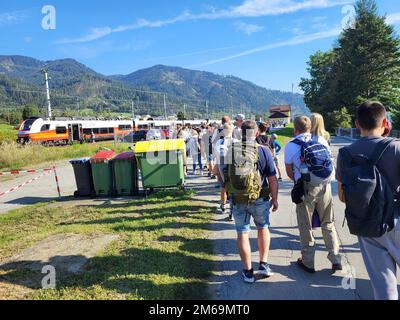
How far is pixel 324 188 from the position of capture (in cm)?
451

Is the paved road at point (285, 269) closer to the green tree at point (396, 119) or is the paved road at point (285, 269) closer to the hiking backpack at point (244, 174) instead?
the hiking backpack at point (244, 174)

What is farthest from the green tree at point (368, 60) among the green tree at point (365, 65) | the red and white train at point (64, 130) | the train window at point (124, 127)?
the train window at point (124, 127)

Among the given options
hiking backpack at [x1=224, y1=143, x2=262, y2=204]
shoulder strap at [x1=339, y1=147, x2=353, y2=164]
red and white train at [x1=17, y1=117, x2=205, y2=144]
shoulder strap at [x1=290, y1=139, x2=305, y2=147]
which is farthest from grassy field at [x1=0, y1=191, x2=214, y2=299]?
red and white train at [x1=17, y1=117, x2=205, y2=144]

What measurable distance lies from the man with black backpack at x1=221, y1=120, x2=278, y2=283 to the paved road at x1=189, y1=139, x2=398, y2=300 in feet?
0.76

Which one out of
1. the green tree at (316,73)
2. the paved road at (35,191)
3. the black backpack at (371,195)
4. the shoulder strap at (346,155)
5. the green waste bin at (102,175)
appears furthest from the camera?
the green tree at (316,73)

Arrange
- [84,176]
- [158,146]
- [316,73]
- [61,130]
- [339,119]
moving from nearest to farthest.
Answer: [158,146] < [84,176] < [61,130] < [339,119] < [316,73]

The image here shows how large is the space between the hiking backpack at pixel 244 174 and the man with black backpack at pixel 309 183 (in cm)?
51

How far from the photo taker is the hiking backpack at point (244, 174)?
4.21 metres

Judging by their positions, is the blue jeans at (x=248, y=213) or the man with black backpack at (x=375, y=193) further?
the blue jeans at (x=248, y=213)

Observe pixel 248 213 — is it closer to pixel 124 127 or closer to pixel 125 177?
pixel 125 177

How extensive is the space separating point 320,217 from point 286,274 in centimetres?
81

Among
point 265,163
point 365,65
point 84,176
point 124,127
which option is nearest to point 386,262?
point 265,163

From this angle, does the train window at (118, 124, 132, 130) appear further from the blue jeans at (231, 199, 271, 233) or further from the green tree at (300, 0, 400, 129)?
the blue jeans at (231, 199, 271, 233)
